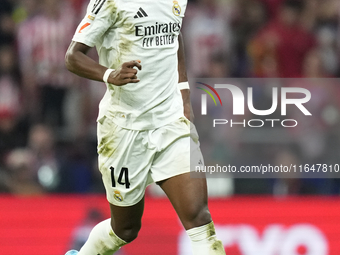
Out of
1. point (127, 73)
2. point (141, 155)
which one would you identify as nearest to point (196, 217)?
point (141, 155)

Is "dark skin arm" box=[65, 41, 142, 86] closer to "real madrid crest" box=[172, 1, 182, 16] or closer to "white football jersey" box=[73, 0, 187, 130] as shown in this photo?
"white football jersey" box=[73, 0, 187, 130]

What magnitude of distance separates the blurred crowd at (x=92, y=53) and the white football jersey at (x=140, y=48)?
3418 mm

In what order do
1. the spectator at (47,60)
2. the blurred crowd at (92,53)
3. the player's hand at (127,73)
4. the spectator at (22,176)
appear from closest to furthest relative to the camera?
the player's hand at (127,73)
the spectator at (22,176)
the blurred crowd at (92,53)
the spectator at (47,60)

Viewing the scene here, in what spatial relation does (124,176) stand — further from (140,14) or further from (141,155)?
(140,14)

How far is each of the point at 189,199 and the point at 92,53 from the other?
460 centimetres

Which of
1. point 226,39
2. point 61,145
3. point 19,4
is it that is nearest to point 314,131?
point 226,39

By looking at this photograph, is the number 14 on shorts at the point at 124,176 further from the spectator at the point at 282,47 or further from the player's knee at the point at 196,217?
the spectator at the point at 282,47

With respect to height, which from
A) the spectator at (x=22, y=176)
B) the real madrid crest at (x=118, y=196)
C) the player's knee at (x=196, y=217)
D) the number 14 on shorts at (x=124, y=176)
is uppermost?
the number 14 on shorts at (x=124, y=176)

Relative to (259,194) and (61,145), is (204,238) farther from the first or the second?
(61,145)

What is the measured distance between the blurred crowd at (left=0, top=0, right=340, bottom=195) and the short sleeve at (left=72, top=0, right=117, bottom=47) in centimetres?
362

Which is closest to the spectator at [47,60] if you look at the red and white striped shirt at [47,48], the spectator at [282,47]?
the red and white striped shirt at [47,48]

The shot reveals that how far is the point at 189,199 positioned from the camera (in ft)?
12.0

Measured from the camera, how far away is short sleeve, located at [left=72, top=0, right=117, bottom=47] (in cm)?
367

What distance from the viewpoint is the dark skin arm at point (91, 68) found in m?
3.39
